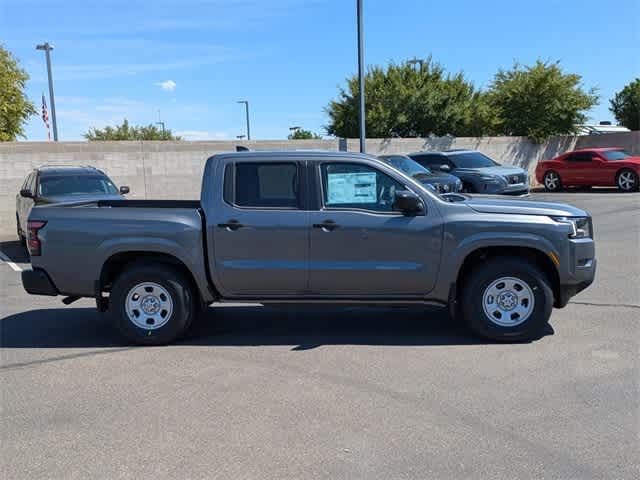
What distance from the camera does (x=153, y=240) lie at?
6.05 meters

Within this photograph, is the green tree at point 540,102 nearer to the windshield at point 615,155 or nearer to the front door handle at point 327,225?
the windshield at point 615,155

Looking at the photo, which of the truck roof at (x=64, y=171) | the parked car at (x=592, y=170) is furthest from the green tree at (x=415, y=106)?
the truck roof at (x=64, y=171)

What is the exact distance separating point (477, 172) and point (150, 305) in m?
12.8

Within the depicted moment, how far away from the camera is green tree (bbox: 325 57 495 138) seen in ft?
96.0

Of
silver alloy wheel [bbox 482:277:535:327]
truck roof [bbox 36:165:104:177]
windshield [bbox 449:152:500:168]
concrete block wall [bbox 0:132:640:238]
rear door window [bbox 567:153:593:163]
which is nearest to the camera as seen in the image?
silver alloy wheel [bbox 482:277:535:327]

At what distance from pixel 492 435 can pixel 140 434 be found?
2263 mm

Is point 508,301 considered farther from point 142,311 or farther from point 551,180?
point 551,180

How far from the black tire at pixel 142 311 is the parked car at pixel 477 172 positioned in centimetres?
1129

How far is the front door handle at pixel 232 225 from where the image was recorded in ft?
19.8

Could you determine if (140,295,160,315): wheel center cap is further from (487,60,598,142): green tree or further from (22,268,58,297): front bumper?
(487,60,598,142): green tree

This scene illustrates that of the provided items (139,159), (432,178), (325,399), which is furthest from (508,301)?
(139,159)

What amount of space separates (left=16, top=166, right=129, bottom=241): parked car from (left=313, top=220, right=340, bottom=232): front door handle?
23.6 feet

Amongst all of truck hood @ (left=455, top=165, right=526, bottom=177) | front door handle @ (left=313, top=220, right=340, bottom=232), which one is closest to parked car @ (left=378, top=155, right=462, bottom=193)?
truck hood @ (left=455, top=165, right=526, bottom=177)

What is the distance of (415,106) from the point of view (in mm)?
29281
